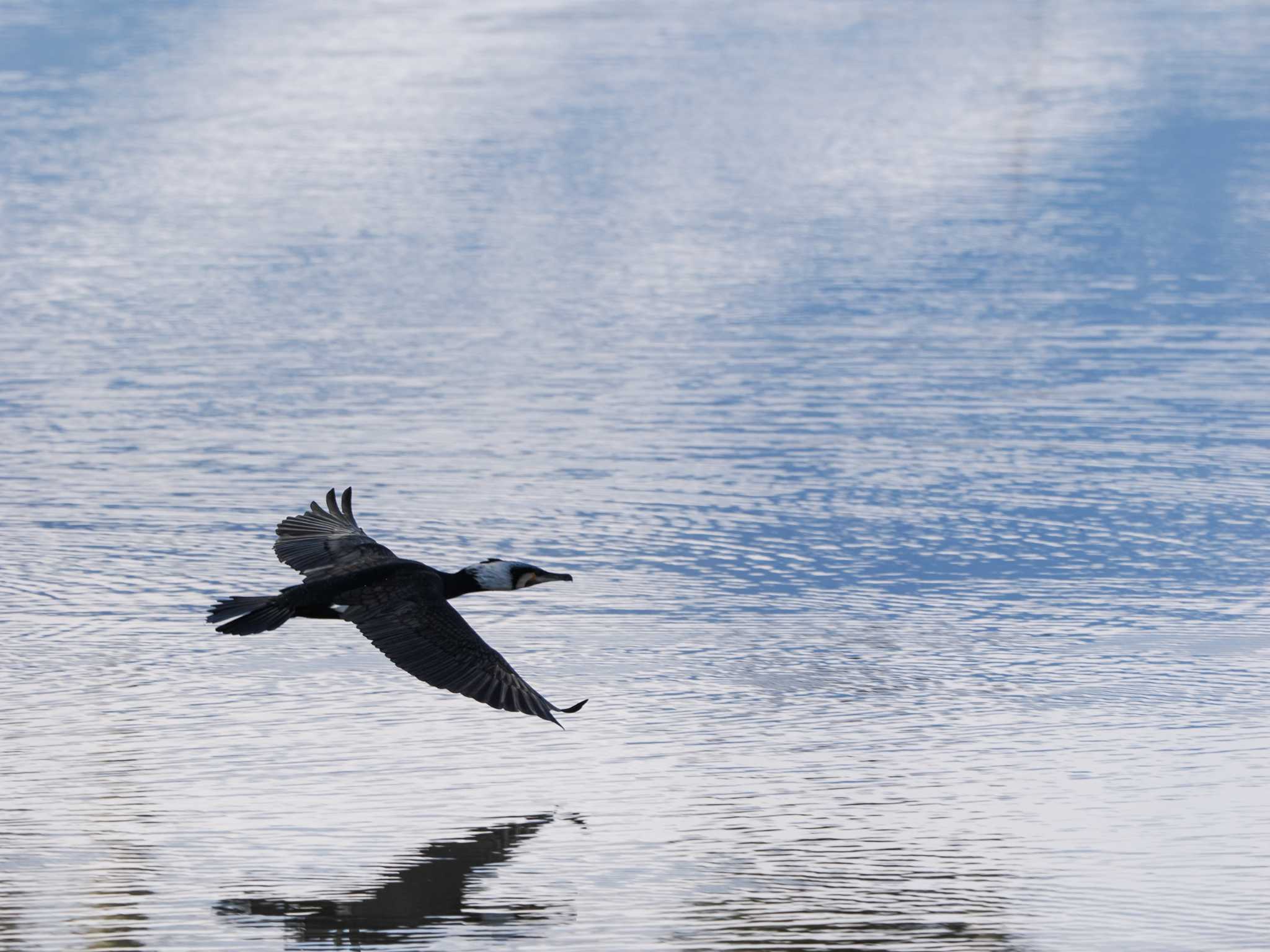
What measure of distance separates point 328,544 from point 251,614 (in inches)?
34.2

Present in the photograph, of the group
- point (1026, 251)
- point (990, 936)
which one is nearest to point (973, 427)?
point (1026, 251)

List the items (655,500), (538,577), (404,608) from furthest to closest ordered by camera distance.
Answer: (655,500), (538,577), (404,608)

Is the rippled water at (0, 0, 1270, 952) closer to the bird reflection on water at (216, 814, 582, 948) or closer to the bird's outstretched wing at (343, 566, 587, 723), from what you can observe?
the bird reflection on water at (216, 814, 582, 948)

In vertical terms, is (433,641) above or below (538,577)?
below

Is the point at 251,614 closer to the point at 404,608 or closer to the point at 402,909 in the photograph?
the point at 404,608

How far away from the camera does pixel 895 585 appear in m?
10.1

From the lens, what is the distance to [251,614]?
792 centimetres

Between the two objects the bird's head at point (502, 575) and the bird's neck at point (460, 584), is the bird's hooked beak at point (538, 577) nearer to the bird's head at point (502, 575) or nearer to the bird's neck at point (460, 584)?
the bird's head at point (502, 575)

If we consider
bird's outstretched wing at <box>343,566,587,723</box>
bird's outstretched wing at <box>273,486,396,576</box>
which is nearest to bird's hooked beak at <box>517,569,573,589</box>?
bird's outstretched wing at <box>343,566,587,723</box>

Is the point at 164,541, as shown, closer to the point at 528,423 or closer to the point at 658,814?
the point at 528,423

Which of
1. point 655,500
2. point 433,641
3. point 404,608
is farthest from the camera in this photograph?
point 655,500

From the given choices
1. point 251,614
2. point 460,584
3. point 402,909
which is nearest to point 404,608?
point 460,584

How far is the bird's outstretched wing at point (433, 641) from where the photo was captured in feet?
24.6

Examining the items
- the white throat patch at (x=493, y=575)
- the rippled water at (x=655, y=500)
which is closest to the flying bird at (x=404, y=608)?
the white throat patch at (x=493, y=575)
